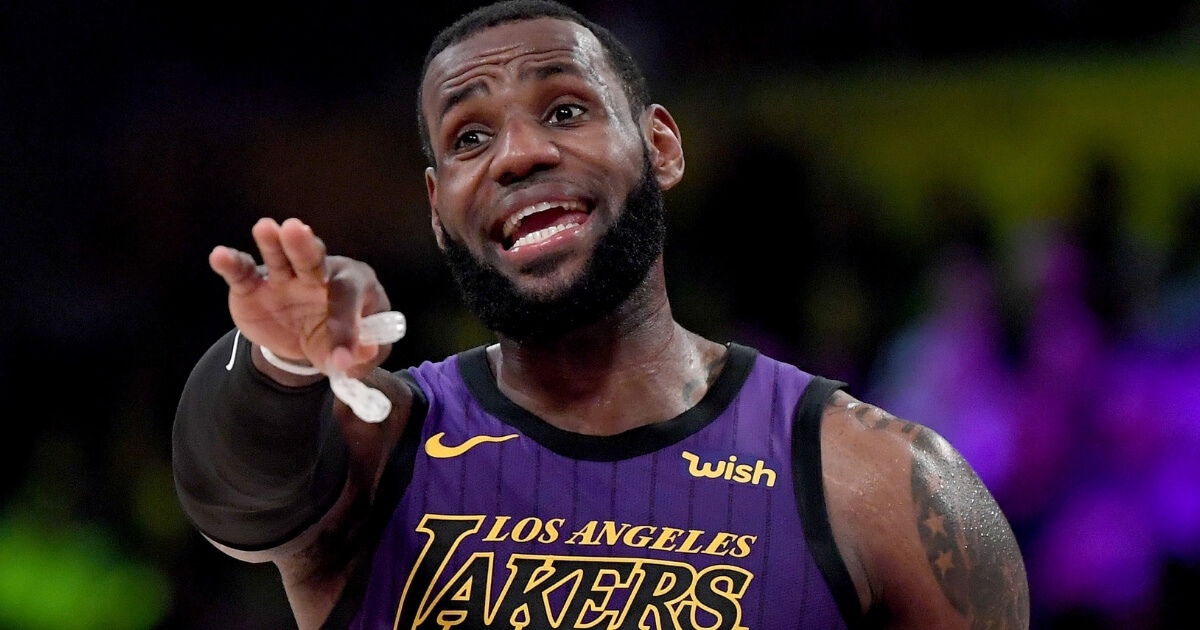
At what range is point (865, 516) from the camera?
1.91 metres

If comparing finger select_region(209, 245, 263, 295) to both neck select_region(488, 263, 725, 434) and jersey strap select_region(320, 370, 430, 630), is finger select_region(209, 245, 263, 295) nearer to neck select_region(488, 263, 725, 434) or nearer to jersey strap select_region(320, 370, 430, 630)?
jersey strap select_region(320, 370, 430, 630)

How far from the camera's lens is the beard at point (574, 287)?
6.68 feet

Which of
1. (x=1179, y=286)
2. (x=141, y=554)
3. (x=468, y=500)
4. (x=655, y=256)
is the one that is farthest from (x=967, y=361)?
(x=141, y=554)

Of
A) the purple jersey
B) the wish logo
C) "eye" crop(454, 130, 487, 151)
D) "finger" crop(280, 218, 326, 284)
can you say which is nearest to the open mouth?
"eye" crop(454, 130, 487, 151)

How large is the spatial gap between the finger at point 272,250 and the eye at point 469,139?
775 mm

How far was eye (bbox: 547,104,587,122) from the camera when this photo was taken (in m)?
2.13

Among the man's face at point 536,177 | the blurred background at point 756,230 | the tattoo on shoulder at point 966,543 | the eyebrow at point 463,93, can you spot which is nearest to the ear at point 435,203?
the man's face at point 536,177

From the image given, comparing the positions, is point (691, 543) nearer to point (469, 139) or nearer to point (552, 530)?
point (552, 530)

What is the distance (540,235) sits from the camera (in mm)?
2037

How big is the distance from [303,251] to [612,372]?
87cm

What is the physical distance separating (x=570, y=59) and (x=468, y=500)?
0.81 meters

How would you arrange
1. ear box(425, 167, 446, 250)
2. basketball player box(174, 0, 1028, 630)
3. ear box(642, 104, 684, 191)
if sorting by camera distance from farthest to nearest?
ear box(642, 104, 684, 191) → ear box(425, 167, 446, 250) → basketball player box(174, 0, 1028, 630)

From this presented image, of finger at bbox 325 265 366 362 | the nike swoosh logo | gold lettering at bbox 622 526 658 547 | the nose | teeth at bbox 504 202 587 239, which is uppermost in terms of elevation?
the nose

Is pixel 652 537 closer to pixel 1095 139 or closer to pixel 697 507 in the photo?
pixel 697 507
